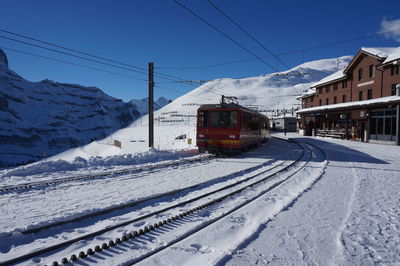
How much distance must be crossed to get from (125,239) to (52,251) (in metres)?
0.98

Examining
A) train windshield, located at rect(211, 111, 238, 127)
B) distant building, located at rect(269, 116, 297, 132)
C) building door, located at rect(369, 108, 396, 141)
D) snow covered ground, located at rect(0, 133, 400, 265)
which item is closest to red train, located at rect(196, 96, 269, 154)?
train windshield, located at rect(211, 111, 238, 127)

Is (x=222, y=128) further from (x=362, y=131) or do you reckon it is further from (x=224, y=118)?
(x=362, y=131)

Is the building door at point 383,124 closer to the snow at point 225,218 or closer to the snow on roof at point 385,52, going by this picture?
the snow on roof at point 385,52

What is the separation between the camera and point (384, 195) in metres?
6.23

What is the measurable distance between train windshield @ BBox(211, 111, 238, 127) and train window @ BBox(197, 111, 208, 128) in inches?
15.2

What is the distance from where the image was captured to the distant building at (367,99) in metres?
23.3

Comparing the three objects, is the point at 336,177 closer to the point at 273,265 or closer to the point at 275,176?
the point at 275,176

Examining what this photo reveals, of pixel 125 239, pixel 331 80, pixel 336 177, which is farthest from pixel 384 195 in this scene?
pixel 331 80

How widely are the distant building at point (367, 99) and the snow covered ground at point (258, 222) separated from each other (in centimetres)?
1986

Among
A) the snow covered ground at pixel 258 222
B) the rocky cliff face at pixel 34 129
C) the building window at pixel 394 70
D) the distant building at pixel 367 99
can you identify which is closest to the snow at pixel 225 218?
the snow covered ground at pixel 258 222

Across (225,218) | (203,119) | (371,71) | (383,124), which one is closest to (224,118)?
(203,119)

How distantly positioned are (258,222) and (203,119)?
1044 cm

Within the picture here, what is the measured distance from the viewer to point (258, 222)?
4371 millimetres

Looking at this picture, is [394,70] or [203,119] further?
[394,70]
